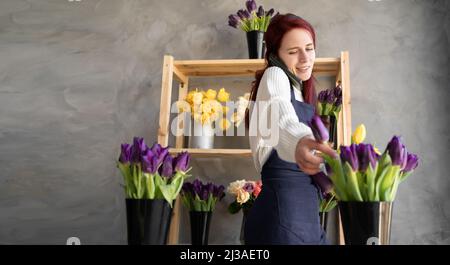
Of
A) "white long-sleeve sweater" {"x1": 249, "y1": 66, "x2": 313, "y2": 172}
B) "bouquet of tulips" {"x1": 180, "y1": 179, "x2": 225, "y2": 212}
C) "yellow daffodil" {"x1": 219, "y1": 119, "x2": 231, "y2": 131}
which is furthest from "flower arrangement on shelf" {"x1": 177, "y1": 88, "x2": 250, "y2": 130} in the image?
"white long-sleeve sweater" {"x1": 249, "y1": 66, "x2": 313, "y2": 172}

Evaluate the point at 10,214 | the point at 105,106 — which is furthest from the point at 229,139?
the point at 10,214

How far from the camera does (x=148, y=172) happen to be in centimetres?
69

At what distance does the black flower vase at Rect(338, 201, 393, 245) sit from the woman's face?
46 cm

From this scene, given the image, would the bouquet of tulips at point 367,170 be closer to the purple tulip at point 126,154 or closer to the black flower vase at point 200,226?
the purple tulip at point 126,154

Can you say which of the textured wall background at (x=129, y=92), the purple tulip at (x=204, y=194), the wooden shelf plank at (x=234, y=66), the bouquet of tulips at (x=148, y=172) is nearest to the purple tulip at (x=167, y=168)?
the bouquet of tulips at (x=148, y=172)

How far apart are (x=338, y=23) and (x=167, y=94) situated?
101 centimetres

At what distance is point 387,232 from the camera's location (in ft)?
1.81

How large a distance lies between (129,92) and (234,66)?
0.67 metres

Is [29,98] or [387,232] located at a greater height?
[29,98]

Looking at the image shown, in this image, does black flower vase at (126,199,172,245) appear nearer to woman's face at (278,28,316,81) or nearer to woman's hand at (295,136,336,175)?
woman's hand at (295,136,336,175)

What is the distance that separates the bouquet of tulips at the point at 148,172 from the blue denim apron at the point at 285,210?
245 millimetres

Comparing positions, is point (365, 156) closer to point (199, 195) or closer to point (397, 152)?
point (397, 152)

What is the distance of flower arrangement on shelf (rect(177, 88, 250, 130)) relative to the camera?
5.78 feet

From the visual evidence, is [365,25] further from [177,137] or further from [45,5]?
[45,5]
